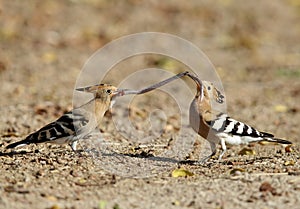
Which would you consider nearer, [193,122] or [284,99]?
[193,122]

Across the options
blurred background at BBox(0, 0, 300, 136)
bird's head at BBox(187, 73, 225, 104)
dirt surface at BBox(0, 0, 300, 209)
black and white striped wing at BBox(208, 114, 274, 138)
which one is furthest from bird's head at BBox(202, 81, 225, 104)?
blurred background at BBox(0, 0, 300, 136)

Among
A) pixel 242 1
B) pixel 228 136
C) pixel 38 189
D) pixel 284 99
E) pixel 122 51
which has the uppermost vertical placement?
pixel 242 1

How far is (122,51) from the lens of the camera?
1581 cm

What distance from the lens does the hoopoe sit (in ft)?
24.4

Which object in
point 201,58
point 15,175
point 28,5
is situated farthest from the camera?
point 28,5

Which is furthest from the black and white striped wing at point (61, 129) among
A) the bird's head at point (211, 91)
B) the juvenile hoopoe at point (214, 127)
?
the bird's head at point (211, 91)

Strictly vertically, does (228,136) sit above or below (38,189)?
above

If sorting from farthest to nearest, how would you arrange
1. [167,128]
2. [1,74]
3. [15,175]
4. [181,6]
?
[181,6], [1,74], [167,128], [15,175]

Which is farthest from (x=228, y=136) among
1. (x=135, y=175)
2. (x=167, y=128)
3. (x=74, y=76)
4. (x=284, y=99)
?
(x=74, y=76)

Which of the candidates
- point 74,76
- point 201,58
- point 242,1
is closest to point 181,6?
point 242,1

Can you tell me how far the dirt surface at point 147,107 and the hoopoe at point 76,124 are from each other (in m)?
0.20

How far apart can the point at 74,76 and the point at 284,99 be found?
432 centimetres

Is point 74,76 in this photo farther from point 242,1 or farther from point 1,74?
point 242,1

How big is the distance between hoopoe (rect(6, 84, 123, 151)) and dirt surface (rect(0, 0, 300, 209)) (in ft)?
0.66
